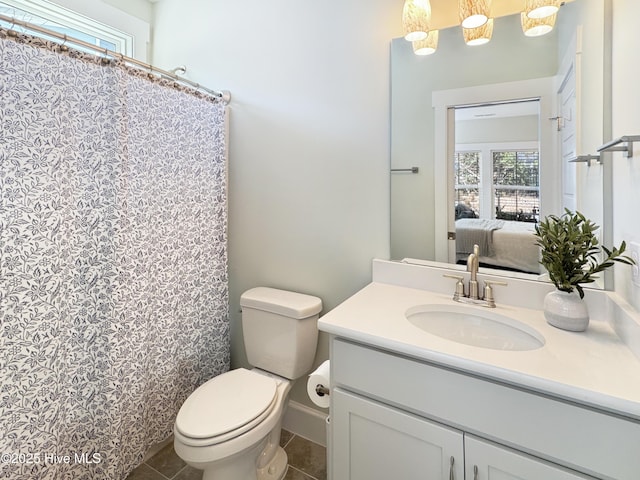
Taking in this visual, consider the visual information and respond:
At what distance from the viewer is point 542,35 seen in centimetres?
118

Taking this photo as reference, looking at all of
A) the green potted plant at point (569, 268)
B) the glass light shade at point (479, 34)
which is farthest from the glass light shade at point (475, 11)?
the green potted plant at point (569, 268)

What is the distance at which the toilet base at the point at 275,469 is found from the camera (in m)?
1.46

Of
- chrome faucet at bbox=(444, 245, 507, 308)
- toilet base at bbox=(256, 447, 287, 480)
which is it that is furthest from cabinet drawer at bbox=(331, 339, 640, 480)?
toilet base at bbox=(256, 447, 287, 480)

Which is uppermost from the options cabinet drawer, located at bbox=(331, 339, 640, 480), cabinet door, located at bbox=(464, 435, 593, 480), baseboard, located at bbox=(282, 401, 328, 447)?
cabinet drawer, located at bbox=(331, 339, 640, 480)

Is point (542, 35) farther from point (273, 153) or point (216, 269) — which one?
point (216, 269)

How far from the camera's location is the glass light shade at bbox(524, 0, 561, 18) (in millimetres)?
1130

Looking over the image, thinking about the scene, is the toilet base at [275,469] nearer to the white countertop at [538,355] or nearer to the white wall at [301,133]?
the white wall at [301,133]

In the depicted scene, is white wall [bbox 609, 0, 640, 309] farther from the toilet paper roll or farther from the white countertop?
the toilet paper roll

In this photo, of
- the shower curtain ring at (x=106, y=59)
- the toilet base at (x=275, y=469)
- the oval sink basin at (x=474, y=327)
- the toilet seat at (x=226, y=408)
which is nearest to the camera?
the oval sink basin at (x=474, y=327)

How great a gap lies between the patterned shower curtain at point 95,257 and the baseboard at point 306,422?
0.56 meters

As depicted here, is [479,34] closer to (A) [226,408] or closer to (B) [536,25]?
(B) [536,25]

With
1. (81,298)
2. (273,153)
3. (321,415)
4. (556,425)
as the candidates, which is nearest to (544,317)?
(556,425)

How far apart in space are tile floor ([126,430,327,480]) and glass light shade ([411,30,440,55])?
1.96m

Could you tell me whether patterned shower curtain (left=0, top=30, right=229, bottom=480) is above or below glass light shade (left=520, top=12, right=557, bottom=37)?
below
